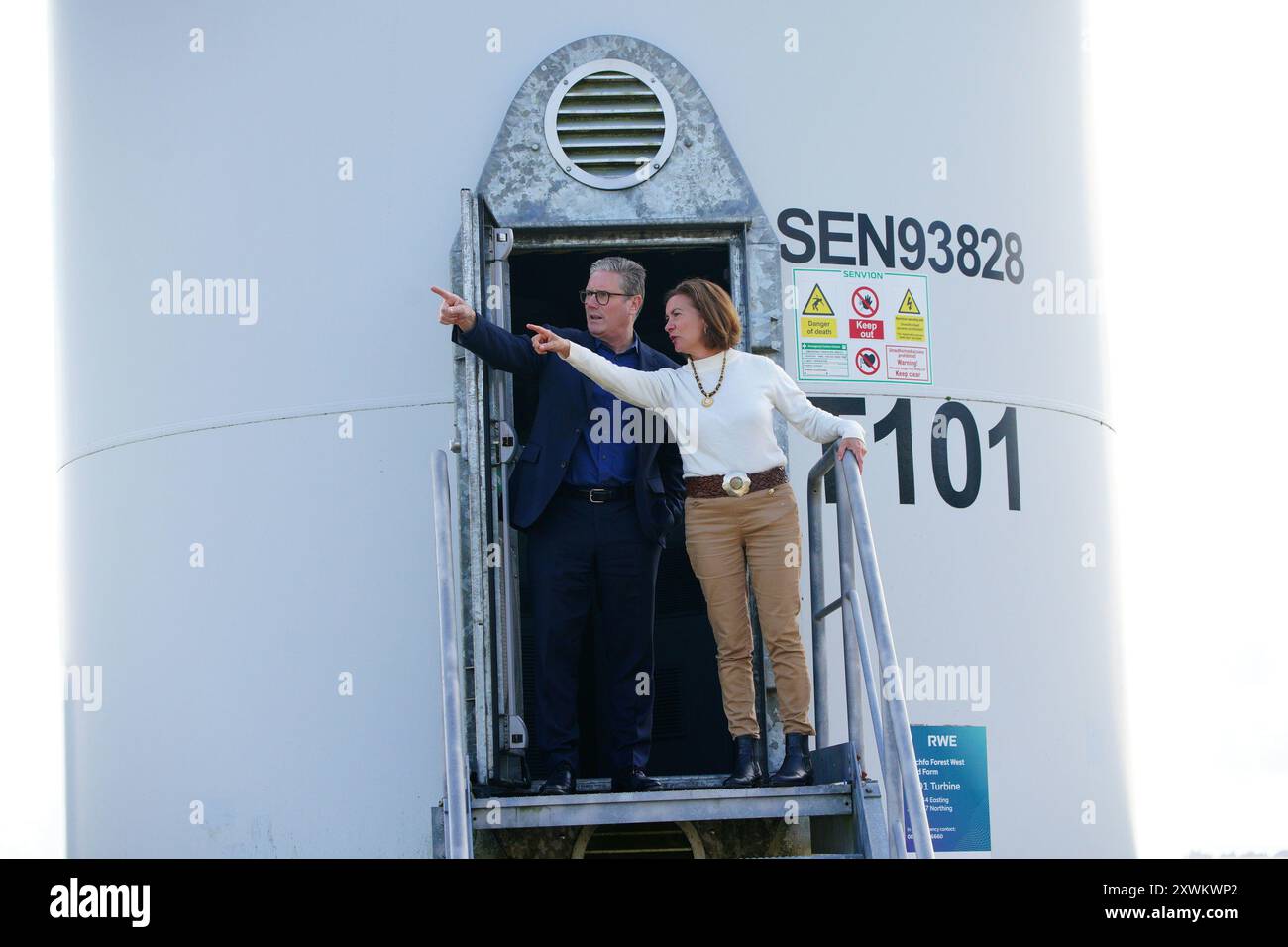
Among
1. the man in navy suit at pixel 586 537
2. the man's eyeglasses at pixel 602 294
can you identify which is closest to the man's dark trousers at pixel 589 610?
the man in navy suit at pixel 586 537

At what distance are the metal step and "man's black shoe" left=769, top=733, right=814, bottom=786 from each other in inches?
7.1

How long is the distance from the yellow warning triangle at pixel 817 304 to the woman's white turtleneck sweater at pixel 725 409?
827mm

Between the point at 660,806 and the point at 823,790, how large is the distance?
0.50 meters

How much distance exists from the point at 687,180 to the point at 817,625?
171 centimetres

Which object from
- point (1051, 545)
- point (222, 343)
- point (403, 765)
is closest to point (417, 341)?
point (222, 343)

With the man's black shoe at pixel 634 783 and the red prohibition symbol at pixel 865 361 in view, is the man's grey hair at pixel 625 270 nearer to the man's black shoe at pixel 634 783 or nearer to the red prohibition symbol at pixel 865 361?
the red prohibition symbol at pixel 865 361

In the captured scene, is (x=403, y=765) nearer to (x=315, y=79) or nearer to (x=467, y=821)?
(x=467, y=821)

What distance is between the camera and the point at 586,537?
5.50 metres

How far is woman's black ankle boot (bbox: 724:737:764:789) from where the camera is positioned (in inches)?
210

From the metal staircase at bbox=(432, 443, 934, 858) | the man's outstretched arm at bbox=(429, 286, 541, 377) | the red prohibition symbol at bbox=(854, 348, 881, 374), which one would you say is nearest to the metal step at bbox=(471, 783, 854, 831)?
the metal staircase at bbox=(432, 443, 934, 858)

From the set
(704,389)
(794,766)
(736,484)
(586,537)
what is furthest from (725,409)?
(794,766)

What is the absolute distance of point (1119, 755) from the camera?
650 centimetres

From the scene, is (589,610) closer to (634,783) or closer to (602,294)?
(634,783)

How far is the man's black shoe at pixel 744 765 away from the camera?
17.5ft
